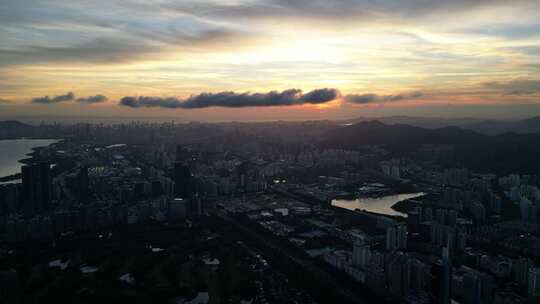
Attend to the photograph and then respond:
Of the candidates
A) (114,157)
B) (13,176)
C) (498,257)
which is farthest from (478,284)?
(114,157)

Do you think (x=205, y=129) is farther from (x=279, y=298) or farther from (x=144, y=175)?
(x=279, y=298)

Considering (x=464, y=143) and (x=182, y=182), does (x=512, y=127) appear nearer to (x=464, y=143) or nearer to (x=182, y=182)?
(x=464, y=143)

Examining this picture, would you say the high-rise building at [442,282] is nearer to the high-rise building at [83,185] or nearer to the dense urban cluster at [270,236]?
the dense urban cluster at [270,236]

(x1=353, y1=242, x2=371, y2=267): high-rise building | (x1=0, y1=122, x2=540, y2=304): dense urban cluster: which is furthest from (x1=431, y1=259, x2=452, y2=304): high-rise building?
(x1=353, y1=242, x2=371, y2=267): high-rise building

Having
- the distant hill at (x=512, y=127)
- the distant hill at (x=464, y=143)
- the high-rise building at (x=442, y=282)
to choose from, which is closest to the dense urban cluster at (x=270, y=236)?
the high-rise building at (x=442, y=282)

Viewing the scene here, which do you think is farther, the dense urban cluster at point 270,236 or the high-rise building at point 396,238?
the high-rise building at point 396,238

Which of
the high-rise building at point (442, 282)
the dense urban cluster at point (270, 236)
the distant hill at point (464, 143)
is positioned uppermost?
the distant hill at point (464, 143)
